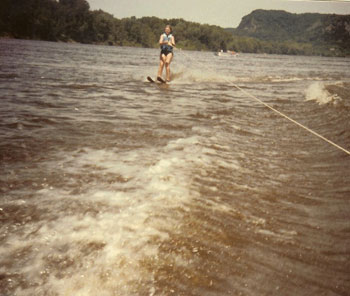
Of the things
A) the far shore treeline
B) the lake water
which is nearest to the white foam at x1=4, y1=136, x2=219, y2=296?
the lake water

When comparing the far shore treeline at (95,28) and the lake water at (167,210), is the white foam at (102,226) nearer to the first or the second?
the lake water at (167,210)

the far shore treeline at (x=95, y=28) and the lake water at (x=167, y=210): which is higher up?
the far shore treeline at (x=95, y=28)

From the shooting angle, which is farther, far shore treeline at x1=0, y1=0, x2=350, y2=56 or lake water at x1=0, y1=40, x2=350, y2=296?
far shore treeline at x1=0, y1=0, x2=350, y2=56

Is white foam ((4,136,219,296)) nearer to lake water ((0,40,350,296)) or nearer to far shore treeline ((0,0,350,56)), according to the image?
lake water ((0,40,350,296))

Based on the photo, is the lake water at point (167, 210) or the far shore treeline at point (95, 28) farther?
the far shore treeline at point (95, 28)

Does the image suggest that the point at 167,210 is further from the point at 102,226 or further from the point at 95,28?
the point at 95,28

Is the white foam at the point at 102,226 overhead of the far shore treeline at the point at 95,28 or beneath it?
beneath

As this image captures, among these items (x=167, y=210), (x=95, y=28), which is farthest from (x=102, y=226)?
(x=95, y=28)

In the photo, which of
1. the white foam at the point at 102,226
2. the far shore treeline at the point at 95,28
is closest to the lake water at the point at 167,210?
the white foam at the point at 102,226

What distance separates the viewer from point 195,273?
1832 mm

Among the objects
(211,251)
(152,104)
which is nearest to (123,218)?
(211,251)

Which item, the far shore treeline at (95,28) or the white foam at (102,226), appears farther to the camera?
the far shore treeline at (95,28)

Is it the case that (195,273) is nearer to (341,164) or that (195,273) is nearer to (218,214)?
(218,214)

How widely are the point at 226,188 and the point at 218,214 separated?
0.57 meters
